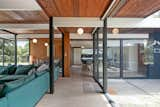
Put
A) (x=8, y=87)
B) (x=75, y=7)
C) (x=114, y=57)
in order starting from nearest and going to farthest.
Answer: (x=8, y=87) < (x=75, y=7) < (x=114, y=57)

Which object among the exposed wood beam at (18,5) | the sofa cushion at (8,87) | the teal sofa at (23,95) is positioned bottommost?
the teal sofa at (23,95)

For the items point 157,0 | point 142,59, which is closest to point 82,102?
point 157,0

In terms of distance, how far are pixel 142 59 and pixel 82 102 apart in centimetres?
805

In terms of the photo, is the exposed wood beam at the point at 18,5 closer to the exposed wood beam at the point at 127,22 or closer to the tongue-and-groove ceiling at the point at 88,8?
the tongue-and-groove ceiling at the point at 88,8

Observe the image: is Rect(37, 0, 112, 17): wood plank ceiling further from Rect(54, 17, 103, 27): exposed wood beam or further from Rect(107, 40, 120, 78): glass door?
Rect(107, 40, 120, 78): glass door

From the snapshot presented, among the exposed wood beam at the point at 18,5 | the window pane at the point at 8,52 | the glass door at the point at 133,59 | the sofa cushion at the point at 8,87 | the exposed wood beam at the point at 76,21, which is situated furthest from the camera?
the window pane at the point at 8,52

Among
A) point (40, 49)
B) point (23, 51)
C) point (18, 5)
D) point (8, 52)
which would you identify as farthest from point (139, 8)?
point (40, 49)

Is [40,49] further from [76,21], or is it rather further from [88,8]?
[88,8]

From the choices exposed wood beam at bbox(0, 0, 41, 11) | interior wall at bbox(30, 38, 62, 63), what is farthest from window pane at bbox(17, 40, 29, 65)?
exposed wood beam at bbox(0, 0, 41, 11)

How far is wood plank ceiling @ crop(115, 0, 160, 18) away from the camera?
701 centimetres

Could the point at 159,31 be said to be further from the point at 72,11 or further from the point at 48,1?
the point at 48,1

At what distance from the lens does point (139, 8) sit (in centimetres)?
785

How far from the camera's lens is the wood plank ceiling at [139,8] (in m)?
7.01

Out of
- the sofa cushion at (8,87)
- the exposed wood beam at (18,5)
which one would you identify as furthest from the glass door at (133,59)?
the sofa cushion at (8,87)
